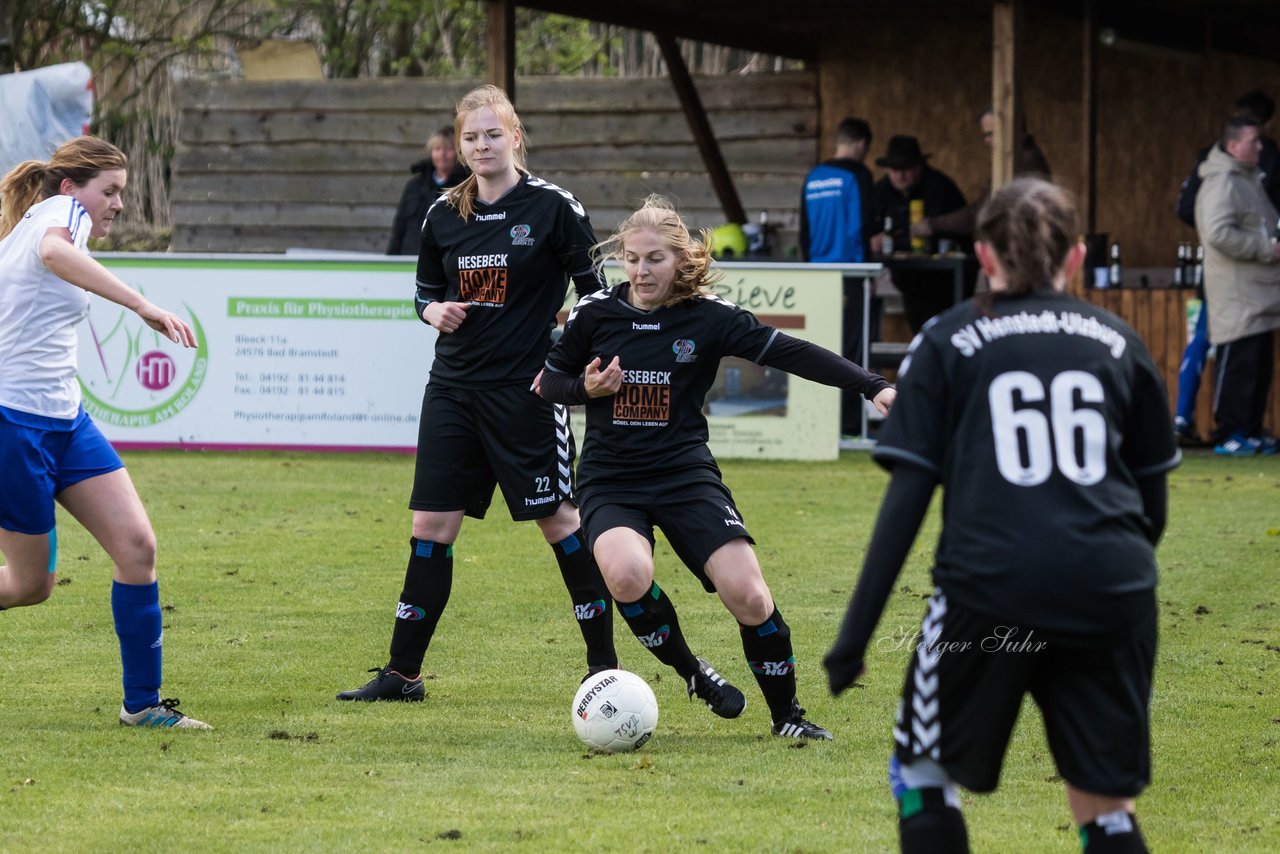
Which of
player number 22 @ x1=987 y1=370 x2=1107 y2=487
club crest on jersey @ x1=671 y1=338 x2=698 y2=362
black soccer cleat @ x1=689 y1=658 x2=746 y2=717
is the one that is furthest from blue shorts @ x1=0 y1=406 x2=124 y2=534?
player number 22 @ x1=987 y1=370 x2=1107 y2=487

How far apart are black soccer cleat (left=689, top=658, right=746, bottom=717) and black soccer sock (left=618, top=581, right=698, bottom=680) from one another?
42 millimetres

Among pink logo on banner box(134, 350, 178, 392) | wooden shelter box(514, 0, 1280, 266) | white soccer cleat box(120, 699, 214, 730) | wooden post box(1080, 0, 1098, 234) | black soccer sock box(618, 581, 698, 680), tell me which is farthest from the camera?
wooden shelter box(514, 0, 1280, 266)

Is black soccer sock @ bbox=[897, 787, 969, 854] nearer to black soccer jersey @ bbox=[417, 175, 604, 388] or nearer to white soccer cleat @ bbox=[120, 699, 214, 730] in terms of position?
white soccer cleat @ bbox=[120, 699, 214, 730]

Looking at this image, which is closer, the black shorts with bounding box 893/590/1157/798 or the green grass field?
the black shorts with bounding box 893/590/1157/798

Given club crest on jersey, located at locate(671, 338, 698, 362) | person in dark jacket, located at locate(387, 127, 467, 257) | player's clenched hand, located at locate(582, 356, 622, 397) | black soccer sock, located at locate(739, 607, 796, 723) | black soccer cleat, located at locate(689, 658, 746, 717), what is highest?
person in dark jacket, located at locate(387, 127, 467, 257)

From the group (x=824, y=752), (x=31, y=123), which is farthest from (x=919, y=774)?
(x=31, y=123)

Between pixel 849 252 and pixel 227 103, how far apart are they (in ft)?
29.4

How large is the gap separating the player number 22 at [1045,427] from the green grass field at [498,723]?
56.9 inches

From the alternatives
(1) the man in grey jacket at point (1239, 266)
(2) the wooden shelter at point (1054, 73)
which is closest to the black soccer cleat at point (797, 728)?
(1) the man in grey jacket at point (1239, 266)

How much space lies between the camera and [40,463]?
17.5 feet

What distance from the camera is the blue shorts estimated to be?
531cm

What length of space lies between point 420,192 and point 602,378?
8849mm

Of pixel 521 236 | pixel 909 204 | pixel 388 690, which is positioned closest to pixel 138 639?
pixel 388 690

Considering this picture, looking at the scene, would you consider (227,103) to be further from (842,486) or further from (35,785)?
(35,785)
